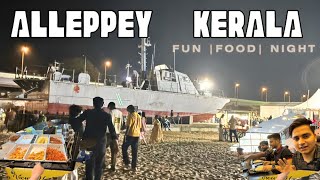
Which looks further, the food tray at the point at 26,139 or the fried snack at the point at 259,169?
the food tray at the point at 26,139

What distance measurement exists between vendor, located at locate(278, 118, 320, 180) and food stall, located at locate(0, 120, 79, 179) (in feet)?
7.48

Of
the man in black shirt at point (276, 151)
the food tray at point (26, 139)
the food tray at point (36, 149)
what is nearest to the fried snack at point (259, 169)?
the man in black shirt at point (276, 151)

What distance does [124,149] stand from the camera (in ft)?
19.7

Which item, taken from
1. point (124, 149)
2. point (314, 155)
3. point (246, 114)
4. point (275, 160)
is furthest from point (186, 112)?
point (314, 155)

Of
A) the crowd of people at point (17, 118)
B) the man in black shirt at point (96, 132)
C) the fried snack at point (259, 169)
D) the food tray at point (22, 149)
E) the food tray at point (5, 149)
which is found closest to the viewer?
the fried snack at point (259, 169)

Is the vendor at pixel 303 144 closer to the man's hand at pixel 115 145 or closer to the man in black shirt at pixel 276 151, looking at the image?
the man in black shirt at pixel 276 151

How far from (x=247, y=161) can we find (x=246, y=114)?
7.11 meters

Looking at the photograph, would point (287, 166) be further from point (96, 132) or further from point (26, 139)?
point (26, 139)

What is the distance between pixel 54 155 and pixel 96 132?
89 centimetres

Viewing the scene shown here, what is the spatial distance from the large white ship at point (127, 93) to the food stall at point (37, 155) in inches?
231

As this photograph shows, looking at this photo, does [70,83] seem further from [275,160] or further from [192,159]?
[275,160]

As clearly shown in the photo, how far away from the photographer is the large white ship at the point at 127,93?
11.5m

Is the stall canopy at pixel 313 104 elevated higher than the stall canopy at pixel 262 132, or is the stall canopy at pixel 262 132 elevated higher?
the stall canopy at pixel 313 104

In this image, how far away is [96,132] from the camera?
15.9ft
